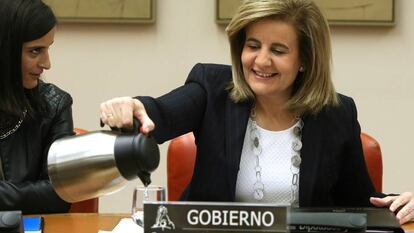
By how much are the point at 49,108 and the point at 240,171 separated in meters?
0.74

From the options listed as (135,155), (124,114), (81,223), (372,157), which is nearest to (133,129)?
(124,114)

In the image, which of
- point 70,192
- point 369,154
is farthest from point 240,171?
point 70,192

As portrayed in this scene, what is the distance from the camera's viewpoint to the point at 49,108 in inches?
102

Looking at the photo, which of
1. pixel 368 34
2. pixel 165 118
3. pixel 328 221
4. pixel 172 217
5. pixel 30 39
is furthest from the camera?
pixel 368 34

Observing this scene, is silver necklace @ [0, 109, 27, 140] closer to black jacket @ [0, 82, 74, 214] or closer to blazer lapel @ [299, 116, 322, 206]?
black jacket @ [0, 82, 74, 214]

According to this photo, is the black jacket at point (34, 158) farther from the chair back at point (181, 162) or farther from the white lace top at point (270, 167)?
the white lace top at point (270, 167)

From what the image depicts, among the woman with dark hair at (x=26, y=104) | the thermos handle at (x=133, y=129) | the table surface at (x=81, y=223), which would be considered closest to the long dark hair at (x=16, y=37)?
the woman with dark hair at (x=26, y=104)

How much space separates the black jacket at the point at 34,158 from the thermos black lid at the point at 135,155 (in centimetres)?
93

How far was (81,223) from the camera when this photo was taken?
208 cm

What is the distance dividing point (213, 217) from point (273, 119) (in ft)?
3.32

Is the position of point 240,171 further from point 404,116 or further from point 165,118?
point 404,116

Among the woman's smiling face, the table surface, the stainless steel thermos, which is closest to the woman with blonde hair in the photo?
the woman's smiling face

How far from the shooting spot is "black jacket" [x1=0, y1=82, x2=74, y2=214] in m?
2.28

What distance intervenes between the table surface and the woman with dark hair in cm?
14
